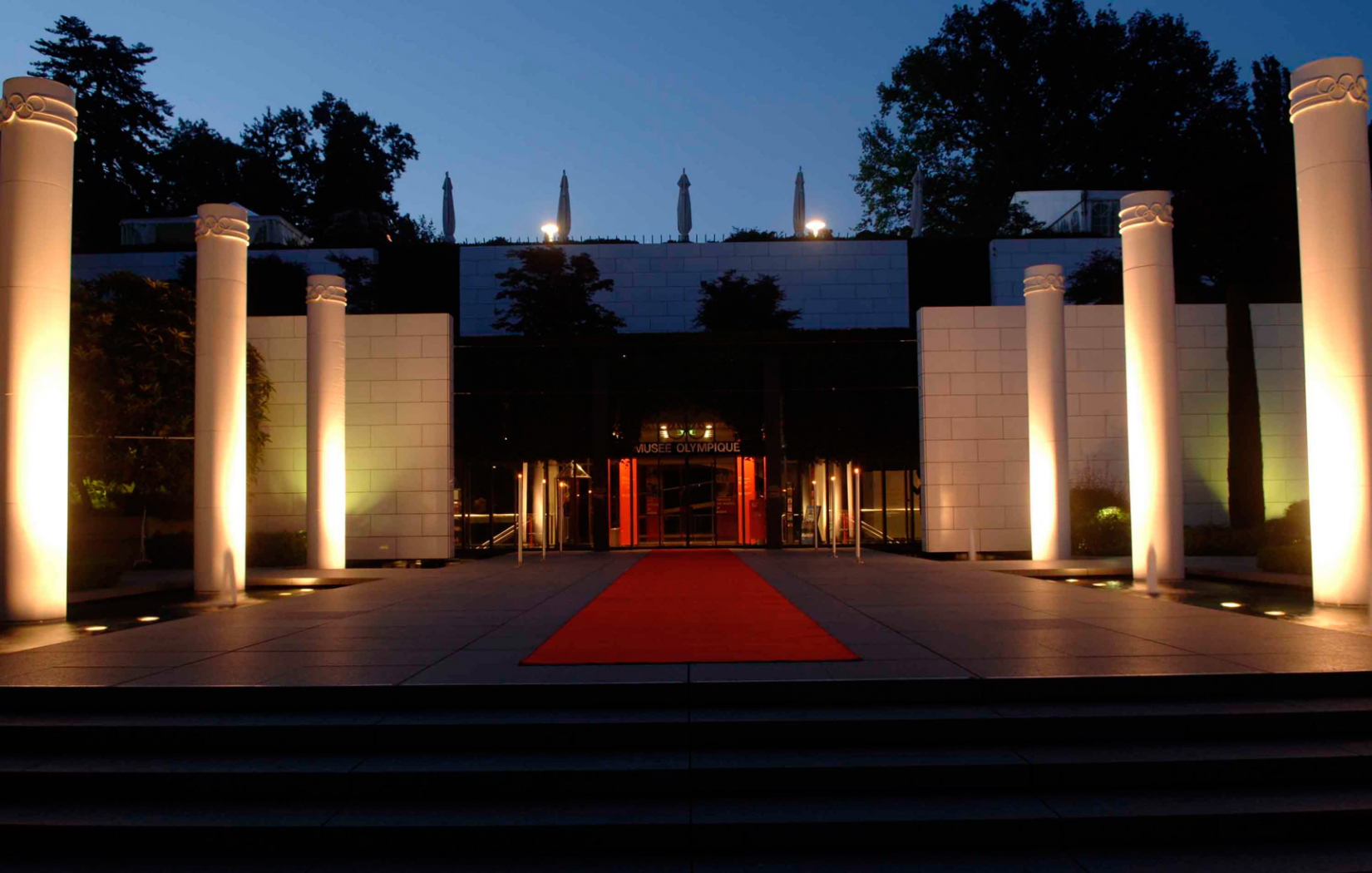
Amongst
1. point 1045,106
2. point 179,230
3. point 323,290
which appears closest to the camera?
point 323,290

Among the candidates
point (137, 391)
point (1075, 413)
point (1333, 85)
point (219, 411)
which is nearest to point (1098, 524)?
point (1075, 413)

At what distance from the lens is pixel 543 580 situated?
17578mm

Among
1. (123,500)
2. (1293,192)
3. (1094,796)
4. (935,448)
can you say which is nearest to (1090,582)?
(935,448)

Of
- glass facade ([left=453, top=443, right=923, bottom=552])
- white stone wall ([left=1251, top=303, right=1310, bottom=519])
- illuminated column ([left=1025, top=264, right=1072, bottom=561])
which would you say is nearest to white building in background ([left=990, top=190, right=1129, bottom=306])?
glass facade ([left=453, top=443, right=923, bottom=552])

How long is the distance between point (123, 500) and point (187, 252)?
64.5ft

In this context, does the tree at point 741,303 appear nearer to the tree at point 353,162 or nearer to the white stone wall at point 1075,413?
the white stone wall at point 1075,413

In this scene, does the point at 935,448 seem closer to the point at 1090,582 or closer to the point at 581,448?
the point at 1090,582

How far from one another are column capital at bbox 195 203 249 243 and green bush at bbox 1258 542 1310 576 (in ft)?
57.2

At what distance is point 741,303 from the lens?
37219 mm

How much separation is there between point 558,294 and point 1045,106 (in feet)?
110

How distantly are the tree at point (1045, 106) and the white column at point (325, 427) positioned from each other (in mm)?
38031

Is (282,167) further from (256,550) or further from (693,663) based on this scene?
(693,663)

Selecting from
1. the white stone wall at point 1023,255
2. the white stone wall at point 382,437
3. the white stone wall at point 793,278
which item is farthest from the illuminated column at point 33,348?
the white stone wall at point 1023,255

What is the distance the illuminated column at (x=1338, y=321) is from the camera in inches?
464
